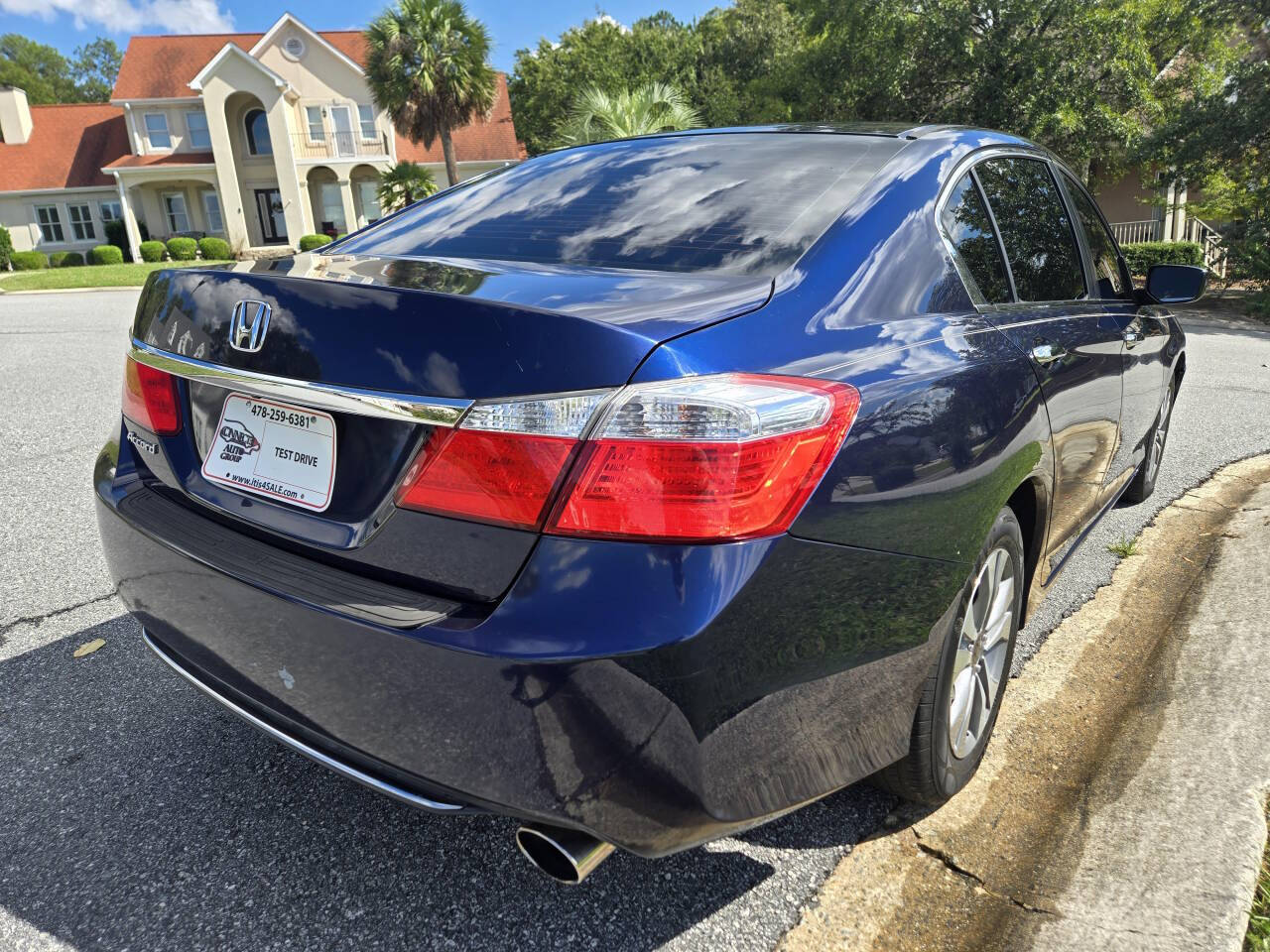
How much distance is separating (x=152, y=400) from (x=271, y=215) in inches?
1522

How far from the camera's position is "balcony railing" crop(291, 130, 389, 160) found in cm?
3500

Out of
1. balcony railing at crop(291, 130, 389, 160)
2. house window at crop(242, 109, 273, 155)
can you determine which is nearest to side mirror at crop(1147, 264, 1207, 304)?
balcony railing at crop(291, 130, 389, 160)

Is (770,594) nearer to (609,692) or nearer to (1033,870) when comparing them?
(609,692)

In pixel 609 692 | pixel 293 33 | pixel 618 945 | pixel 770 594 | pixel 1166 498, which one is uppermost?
pixel 293 33

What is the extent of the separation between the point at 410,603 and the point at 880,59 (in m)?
21.1

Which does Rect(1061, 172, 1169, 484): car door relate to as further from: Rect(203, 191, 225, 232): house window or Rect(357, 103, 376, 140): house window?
Rect(203, 191, 225, 232): house window

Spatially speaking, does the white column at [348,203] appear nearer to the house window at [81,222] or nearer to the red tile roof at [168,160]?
the red tile roof at [168,160]

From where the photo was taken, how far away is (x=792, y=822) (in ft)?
7.34

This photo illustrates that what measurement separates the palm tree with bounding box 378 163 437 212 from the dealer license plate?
2620 centimetres

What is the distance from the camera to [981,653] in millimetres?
2281

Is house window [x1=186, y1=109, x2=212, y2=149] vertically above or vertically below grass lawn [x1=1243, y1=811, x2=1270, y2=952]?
above

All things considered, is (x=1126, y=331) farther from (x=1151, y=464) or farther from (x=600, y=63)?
(x=600, y=63)

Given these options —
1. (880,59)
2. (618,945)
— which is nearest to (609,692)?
(618,945)

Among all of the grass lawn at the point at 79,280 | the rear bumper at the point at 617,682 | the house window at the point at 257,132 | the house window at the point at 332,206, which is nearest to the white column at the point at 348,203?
the house window at the point at 332,206
